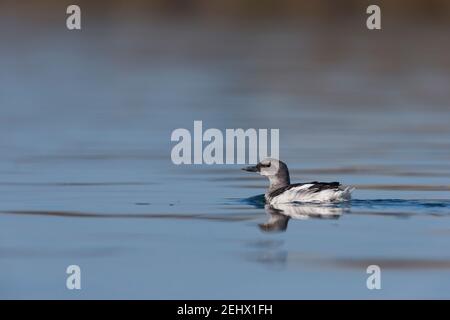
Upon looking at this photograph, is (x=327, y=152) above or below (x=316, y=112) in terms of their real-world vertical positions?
below

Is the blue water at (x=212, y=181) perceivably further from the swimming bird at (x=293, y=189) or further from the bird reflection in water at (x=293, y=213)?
the swimming bird at (x=293, y=189)

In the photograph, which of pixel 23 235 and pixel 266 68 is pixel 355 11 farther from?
pixel 23 235

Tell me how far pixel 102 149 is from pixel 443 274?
8.82 m

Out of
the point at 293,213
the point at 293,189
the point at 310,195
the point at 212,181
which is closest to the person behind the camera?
the point at 293,213

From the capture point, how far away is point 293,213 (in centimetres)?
1573

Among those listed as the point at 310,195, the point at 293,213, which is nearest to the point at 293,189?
the point at 310,195

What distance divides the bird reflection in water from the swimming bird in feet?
0.25

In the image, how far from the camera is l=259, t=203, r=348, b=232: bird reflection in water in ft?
48.5

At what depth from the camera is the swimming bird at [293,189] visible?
15.7 m

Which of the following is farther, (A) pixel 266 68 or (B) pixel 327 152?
(A) pixel 266 68

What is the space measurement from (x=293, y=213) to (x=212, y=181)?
2.18 m

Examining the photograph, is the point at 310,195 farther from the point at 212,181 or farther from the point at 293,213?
the point at 212,181

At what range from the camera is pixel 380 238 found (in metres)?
13.8
